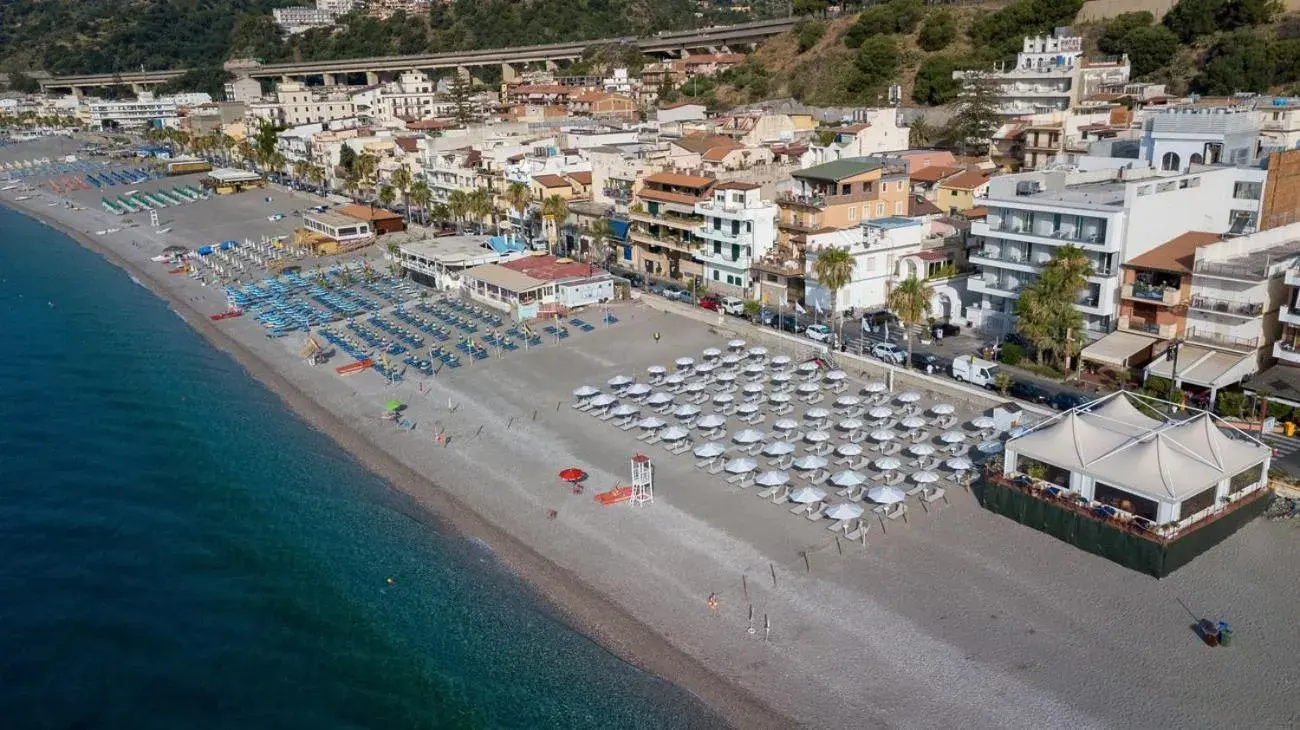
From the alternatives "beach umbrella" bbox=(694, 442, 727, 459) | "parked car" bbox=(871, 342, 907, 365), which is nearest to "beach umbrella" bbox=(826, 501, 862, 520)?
"beach umbrella" bbox=(694, 442, 727, 459)

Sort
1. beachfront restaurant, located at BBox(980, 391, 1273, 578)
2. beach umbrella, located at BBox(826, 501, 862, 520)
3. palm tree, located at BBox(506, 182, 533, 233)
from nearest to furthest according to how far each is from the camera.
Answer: beachfront restaurant, located at BBox(980, 391, 1273, 578), beach umbrella, located at BBox(826, 501, 862, 520), palm tree, located at BBox(506, 182, 533, 233)

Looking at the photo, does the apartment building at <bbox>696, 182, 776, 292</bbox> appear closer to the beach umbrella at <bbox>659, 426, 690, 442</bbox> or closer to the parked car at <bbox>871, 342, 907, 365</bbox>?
the parked car at <bbox>871, 342, 907, 365</bbox>

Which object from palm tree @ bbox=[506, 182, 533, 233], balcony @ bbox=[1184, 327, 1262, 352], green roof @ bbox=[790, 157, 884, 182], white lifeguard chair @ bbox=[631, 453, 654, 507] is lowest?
white lifeguard chair @ bbox=[631, 453, 654, 507]

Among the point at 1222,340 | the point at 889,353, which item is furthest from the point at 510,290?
the point at 1222,340

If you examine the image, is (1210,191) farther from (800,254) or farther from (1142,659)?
(1142,659)

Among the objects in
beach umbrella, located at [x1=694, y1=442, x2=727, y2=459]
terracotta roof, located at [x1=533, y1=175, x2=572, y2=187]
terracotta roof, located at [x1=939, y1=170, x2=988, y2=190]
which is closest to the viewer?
beach umbrella, located at [x1=694, y1=442, x2=727, y2=459]

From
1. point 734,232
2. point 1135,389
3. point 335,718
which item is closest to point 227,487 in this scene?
point 335,718
